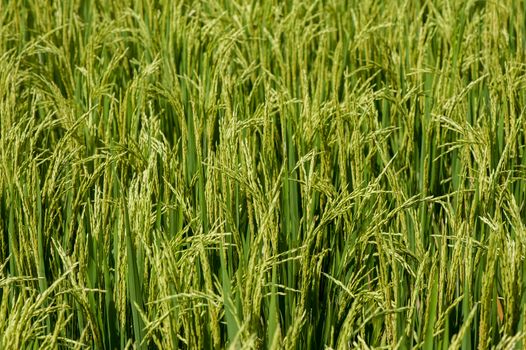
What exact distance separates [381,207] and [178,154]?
2.47 feet

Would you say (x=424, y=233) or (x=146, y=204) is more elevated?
(x=146, y=204)

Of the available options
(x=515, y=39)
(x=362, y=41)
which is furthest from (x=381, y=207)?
(x=515, y=39)

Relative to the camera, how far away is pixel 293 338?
4.75 feet

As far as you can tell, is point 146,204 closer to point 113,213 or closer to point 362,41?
point 113,213

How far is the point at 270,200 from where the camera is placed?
6.01 feet

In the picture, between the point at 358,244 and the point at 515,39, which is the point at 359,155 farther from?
the point at 515,39

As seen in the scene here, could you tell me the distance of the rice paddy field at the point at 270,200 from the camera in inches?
65.9

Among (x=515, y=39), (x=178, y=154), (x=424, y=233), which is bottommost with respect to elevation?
(x=424, y=233)

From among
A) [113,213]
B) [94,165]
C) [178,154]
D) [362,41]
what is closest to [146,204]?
[113,213]

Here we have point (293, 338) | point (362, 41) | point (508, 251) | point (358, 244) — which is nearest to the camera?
point (293, 338)

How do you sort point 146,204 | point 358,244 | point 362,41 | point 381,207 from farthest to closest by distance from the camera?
point 362,41 → point 381,207 → point 358,244 → point 146,204

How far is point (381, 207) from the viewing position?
2.14 meters

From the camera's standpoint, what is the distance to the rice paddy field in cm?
167

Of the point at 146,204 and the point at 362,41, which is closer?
the point at 146,204
